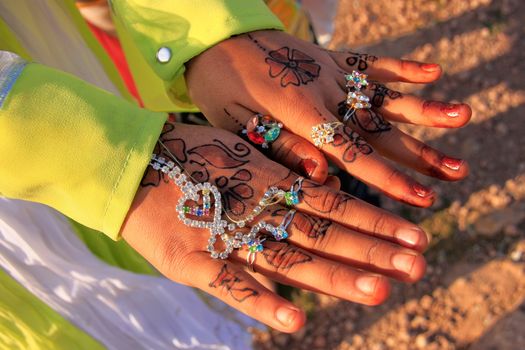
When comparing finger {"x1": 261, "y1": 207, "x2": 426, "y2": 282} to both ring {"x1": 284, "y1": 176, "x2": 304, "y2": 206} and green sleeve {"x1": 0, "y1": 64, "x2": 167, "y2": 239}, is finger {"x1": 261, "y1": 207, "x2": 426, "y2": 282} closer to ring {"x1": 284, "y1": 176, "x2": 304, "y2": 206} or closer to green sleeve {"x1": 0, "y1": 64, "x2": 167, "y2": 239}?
ring {"x1": 284, "y1": 176, "x2": 304, "y2": 206}

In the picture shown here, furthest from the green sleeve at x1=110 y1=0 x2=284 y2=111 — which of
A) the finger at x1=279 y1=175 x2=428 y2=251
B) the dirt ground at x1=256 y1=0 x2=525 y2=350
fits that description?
the dirt ground at x1=256 y1=0 x2=525 y2=350

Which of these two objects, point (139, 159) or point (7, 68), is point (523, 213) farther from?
point (7, 68)

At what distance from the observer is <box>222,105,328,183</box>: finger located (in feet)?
3.51

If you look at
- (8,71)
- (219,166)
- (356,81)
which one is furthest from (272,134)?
(8,71)

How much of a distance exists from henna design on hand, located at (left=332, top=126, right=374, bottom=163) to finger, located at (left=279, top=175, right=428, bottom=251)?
8 centimetres

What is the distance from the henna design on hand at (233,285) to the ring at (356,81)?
0.49m

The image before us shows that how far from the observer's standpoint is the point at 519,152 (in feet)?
7.06

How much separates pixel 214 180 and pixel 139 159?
15 cm

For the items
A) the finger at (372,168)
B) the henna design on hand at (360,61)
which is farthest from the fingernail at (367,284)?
the henna design on hand at (360,61)

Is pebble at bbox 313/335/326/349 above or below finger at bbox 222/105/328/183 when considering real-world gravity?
below

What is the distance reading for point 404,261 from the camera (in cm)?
93

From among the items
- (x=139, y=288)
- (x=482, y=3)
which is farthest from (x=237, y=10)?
(x=482, y=3)

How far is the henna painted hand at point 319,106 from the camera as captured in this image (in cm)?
107

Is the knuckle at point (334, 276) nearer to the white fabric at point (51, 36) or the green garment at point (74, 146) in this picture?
the green garment at point (74, 146)
